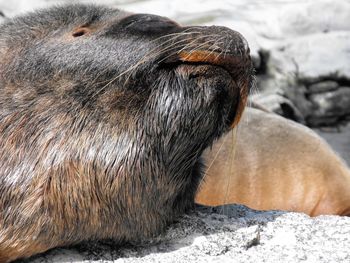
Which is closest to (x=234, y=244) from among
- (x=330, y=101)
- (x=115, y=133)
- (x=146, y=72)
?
(x=115, y=133)

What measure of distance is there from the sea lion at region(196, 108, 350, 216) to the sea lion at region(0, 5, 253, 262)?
186cm

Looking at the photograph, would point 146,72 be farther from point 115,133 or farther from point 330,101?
point 330,101

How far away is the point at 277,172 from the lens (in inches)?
197

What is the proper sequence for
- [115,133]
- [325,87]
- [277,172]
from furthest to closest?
1. [325,87]
2. [277,172]
3. [115,133]

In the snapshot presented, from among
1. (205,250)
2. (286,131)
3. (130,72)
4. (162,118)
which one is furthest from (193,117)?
(286,131)

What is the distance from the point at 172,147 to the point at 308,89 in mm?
5270

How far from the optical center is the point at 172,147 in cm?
266

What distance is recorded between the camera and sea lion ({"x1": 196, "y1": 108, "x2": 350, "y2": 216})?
187 inches

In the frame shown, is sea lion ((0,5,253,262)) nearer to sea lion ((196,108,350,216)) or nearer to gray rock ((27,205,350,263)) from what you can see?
gray rock ((27,205,350,263))

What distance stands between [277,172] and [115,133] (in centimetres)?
255

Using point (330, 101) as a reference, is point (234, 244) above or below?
above

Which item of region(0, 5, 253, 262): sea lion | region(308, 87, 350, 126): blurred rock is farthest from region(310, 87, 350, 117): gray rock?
region(0, 5, 253, 262): sea lion

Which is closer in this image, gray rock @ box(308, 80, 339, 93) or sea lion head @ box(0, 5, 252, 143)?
sea lion head @ box(0, 5, 252, 143)

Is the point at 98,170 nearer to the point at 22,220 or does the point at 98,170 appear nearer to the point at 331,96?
the point at 22,220
